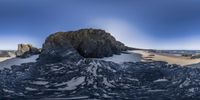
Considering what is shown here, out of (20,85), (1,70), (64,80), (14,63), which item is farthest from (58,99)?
(14,63)

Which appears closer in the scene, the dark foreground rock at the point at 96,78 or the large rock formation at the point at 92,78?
the large rock formation at the point at 92,78

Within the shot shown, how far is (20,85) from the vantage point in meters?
131

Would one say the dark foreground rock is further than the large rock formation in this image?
Yes

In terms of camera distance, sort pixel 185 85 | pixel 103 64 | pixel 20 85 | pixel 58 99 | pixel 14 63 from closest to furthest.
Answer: pixel 58 99
pixel 185 85
pixel 20 85
pixel 103 64
pixel 14 63

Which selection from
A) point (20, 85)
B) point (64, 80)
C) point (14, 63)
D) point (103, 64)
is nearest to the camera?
point (20, 85)

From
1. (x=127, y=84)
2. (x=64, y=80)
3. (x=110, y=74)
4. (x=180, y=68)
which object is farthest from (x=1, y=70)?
(x=180, y=68)

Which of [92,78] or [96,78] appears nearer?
[96,78]

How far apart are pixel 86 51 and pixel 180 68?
1938 inches

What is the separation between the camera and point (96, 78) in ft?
481

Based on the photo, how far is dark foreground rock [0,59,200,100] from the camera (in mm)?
118488

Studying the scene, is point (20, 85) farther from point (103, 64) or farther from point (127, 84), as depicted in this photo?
point (103, 64)

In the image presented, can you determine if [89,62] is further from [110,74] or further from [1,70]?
[1,70]

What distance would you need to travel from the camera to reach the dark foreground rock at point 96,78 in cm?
11849

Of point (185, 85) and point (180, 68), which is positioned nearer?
point (185, 85)
